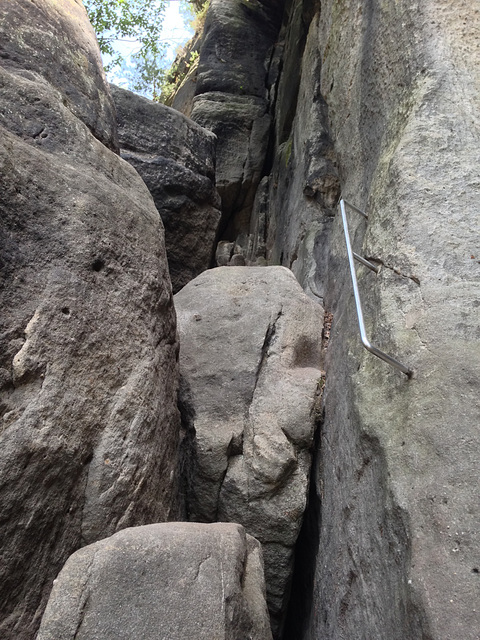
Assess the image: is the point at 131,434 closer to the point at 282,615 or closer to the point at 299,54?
the point at 282,615

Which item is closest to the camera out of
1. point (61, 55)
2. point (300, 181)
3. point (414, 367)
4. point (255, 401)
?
point (414, 367)

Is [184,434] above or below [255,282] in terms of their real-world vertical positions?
below

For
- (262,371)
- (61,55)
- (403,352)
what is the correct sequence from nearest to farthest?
(403,352) < (262,371) < (61,55)

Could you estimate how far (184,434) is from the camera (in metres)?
4.32

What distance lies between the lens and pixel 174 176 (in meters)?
6.75

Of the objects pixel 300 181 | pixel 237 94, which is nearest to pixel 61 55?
pixel 300 181

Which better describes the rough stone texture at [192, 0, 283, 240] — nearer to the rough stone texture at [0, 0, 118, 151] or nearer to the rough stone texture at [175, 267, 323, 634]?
the rough stone texture at [0, 0, 118, 151]

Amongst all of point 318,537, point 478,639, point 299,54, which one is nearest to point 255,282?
point 318,537

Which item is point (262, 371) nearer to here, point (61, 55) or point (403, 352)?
point (403, 352)

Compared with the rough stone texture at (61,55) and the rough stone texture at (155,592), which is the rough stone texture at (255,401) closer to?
the rough stone texture at (155,592)

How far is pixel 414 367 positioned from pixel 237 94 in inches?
390

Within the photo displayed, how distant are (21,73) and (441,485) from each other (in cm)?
414

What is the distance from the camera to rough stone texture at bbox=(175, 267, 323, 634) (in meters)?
3.88

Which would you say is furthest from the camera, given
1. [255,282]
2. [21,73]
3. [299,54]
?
[299,54]
